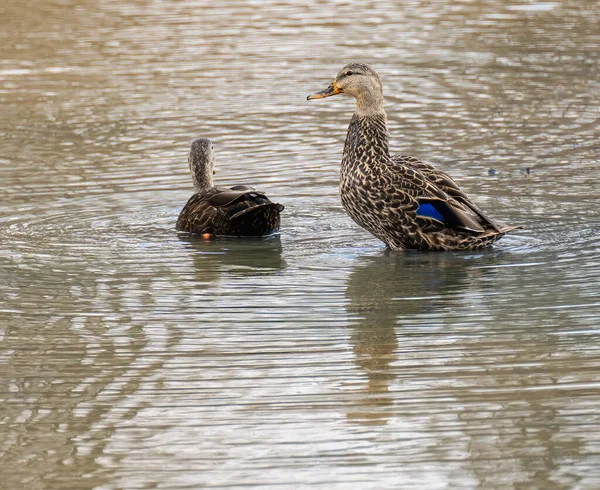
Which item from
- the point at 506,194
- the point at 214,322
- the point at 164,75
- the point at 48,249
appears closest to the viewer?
the point at 214,322

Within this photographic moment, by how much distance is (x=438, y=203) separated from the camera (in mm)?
9414

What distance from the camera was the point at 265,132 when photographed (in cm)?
1451

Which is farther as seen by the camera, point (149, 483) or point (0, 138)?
point (0, 138)

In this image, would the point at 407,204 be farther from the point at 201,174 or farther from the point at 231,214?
the point at 201,174

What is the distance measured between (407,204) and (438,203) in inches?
9.4

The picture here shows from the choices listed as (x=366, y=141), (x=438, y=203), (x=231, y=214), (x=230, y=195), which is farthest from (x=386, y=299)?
(x=230, y=195)

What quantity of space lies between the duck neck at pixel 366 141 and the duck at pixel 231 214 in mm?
822

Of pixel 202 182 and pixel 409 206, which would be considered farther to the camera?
pixel 202 182

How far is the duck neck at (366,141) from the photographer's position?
9664 mm

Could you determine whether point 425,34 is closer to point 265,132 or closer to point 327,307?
point 265,132

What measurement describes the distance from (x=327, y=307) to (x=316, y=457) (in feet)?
8.29

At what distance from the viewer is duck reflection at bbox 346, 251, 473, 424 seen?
20.6 feet

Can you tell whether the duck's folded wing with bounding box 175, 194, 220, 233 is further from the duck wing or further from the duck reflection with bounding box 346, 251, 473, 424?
the duck wing

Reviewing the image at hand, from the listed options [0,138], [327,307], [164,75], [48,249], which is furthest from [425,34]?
[327,307]
